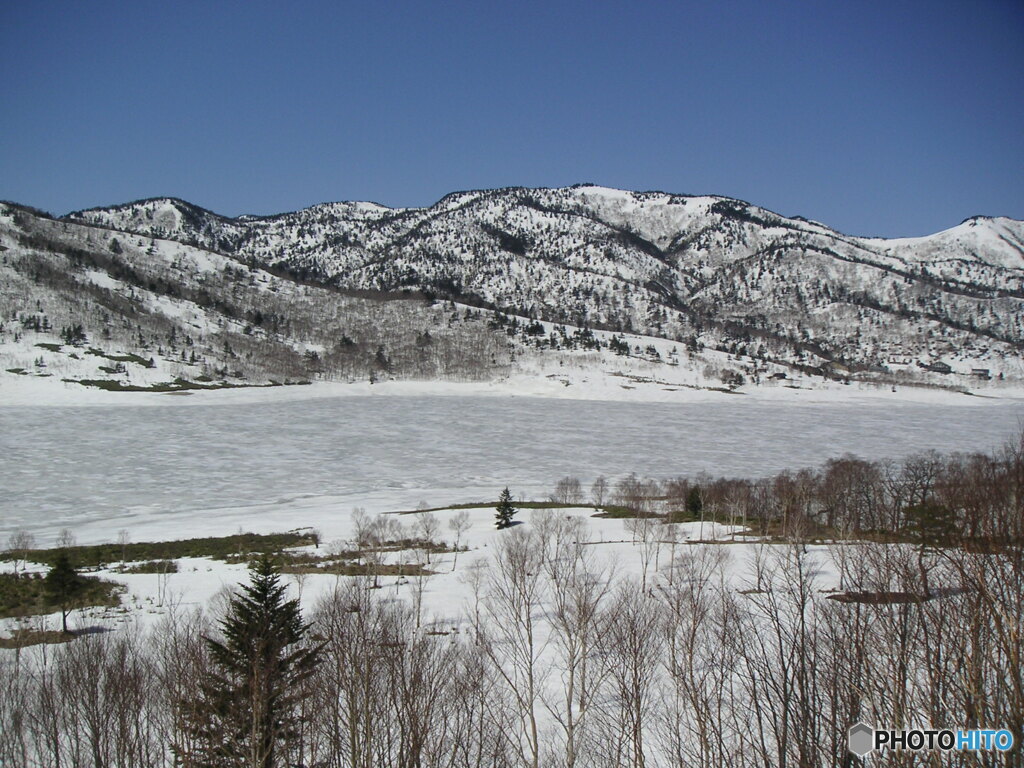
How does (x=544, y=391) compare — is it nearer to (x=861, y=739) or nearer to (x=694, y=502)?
(x=694, y=502)

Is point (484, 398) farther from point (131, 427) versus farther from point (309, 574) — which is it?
point (309, 574)

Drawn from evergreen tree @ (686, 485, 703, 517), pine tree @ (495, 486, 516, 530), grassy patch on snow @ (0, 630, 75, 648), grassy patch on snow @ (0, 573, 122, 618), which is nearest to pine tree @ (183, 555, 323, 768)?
grassy patch on snow @ (0, 630, 75, 648)

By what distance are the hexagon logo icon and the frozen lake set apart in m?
60.5

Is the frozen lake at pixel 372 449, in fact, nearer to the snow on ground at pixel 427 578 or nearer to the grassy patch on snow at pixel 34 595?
Result: the snow on ground at pixel 427 578

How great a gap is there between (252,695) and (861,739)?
12.5m

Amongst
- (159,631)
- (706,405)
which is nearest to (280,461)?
(159,631)

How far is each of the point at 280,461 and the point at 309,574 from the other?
5594cm

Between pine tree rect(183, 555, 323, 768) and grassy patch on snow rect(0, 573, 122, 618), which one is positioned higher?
pine tree rect(183, 555, 323, 768)

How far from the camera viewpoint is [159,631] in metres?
23.9

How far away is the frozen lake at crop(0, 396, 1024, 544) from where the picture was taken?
232 feet

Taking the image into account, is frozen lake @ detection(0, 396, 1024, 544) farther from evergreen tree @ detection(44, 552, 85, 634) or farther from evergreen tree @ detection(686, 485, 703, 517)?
evergreen tree @ detection(44, 552, 85, 634)

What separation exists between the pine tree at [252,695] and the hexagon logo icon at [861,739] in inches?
446

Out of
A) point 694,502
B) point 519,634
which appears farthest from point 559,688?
point 694,502

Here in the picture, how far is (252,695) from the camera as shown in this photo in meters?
13.7
